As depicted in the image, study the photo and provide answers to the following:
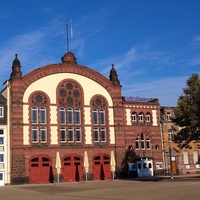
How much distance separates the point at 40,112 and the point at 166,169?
72.6ft

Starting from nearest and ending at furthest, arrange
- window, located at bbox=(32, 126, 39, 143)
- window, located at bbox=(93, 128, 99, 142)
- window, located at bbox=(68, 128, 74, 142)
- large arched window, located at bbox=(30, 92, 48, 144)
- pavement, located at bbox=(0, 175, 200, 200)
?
pavement, located at bbox=(0, 175, 200, 200) < window, located at bbox=(32, 126, 39, 143) < large arched window, located at bbox=(30, 92, 48, 144) < window, located at bbox=(68, 128, 74, 142) < window, located at bbox=(93, 128, 99, 142)

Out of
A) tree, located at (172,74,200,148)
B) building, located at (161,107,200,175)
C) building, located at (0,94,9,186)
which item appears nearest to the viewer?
tree, located at (172,74,200,148)

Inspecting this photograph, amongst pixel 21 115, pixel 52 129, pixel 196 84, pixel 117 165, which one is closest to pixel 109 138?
pixel 117 165

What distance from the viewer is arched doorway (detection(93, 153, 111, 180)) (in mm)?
53941

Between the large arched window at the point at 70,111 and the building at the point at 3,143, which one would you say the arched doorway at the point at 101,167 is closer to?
the large arched window at the point at 70,111

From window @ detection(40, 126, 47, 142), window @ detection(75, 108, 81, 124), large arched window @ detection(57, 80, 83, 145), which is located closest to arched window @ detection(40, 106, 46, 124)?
window @ detection(40, 126, 47, 142)

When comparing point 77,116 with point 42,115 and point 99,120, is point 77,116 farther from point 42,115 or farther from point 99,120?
point 42,115

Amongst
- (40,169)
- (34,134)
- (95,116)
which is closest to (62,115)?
(34,134)

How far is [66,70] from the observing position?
179ft

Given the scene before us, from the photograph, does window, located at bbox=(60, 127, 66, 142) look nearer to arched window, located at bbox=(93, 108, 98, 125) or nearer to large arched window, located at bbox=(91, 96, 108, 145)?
large arched window, located at bbox=(91, 96, 108, 145)

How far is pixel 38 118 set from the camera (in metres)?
51.4

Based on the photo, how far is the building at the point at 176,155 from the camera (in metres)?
58.7

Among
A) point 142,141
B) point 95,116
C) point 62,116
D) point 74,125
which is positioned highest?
point 95,116

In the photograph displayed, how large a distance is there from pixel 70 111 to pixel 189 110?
1925cm
